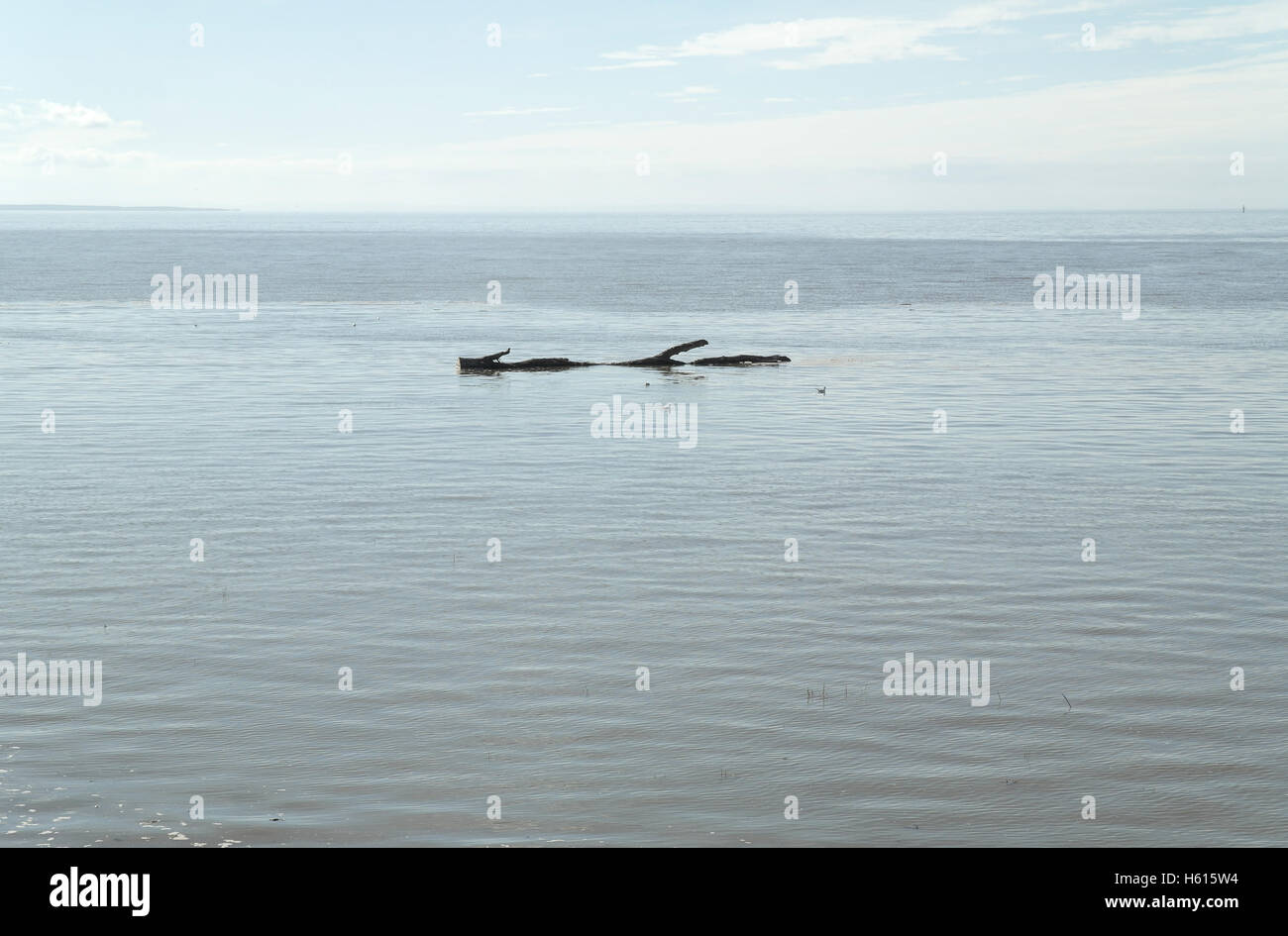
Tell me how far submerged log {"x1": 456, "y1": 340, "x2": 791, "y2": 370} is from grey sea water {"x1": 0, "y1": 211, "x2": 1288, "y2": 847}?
2.35 ft

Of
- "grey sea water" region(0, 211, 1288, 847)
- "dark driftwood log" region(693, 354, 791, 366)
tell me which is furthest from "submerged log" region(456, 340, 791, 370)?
"grey sea water" region(0, 211, 1288, 847)

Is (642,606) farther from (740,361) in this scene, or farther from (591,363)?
(591,363)

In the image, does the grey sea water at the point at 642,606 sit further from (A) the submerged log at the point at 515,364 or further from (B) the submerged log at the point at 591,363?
(B) the submerged log at the point at 591,363

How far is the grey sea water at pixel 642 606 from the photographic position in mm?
12430

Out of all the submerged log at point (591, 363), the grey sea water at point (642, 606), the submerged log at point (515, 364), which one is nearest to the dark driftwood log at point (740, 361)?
the submerged log at point (591, 363)

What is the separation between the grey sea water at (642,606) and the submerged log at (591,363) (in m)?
0.72

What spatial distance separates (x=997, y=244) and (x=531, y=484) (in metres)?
168

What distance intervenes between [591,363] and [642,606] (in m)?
28.7

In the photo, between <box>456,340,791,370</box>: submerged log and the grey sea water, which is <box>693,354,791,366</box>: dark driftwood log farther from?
the grey sea water

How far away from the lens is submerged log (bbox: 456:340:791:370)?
42.6 m

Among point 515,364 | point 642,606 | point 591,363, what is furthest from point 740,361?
point 642,606

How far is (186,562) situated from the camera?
20.2 m

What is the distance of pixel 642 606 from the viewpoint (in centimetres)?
1820
